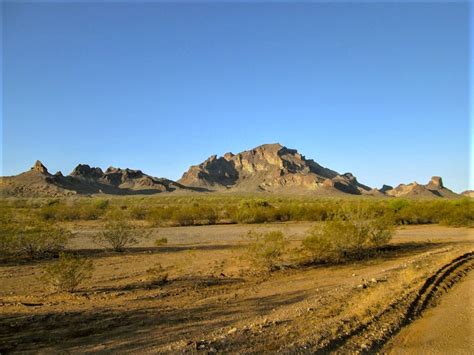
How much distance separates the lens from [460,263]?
1648 cm

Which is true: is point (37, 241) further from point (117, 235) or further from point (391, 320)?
point (391, 320)

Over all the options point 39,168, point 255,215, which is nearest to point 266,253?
point 255,215

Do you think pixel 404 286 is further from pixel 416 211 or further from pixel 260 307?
pixel 416 211

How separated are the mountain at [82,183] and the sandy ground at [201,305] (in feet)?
399

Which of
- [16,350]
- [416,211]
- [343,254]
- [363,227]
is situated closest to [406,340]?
[16,350]

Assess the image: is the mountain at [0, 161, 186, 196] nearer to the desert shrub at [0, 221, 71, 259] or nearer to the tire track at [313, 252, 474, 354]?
the desert shrub at [0, 221, 71, 259]

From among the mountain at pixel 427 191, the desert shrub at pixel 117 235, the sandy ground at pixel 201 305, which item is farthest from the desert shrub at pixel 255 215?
the mountain at pixel 427 191

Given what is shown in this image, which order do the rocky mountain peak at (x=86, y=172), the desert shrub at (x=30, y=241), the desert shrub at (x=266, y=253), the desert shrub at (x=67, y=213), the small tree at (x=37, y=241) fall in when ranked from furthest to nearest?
the rocky mountain peak at (x=86, y=172) < the desert shrub at (x=67, y=213) < the small tree at (x=37, y=241) < the desert shrub at (x=30, y=241) < the desert shrub at (x=266, y=253)

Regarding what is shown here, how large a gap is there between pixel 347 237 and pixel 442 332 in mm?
10938

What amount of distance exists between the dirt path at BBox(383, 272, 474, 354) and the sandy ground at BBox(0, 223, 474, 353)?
897 millimetres

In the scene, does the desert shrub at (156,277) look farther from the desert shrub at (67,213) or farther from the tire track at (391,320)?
the desert shrub at (67,213)

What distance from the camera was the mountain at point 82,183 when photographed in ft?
440

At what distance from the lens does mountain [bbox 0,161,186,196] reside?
134250 mm

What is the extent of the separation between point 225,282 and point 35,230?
11116mm
